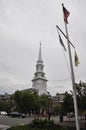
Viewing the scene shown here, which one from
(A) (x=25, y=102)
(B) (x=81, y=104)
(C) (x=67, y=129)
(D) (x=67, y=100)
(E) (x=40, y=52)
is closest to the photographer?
(C) (x=67, y=129)

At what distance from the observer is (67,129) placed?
60.7ft

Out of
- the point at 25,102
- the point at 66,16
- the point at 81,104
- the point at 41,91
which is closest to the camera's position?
the point at 66,16

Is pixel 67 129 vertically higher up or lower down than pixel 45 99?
lower down

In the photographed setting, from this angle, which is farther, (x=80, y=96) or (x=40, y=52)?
(x=40, y=52)

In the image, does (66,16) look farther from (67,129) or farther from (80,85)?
(80,85)

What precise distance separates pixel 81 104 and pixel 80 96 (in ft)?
5.31

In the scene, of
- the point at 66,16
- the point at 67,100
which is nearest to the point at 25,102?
the point at 67,100

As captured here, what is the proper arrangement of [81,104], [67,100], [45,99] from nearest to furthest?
[81,104], [67,100], [45,99]

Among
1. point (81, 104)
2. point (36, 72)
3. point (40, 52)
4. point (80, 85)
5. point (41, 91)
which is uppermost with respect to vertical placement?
point (40, 52)

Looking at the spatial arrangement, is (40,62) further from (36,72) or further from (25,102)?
(25,102)

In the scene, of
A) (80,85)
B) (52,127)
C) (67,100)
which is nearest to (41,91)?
(67,100)

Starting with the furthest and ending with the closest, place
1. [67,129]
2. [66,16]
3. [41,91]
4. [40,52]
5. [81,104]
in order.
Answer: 1. [40,52]
2. [41,91]
3. [81,104]
4. [67,129]
5. [66,16]

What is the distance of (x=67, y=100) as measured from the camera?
4928cm

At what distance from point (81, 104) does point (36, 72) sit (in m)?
87.5
